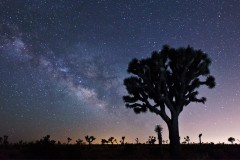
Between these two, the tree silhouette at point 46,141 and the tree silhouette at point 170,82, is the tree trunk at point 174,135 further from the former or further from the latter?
the tree silhouette at point 46,141

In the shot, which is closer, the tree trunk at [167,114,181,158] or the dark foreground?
the dark foreground

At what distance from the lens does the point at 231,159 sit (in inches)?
914

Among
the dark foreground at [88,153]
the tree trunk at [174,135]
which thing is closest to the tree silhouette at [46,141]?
the dark foreground at [88,153]

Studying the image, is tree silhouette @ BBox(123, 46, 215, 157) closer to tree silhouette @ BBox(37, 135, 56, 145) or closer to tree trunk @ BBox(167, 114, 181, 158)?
tree trunk @ BBox(167, 114, 181, 158)

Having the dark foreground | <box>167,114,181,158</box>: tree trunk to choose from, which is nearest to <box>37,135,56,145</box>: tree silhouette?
the dark foreground

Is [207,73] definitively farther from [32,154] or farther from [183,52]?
[32,154]

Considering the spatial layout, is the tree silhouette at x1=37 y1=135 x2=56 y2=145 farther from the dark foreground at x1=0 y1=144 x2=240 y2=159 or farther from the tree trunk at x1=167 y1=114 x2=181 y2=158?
the tree trunk at x1=167 y1=114 x2=181 y2=158

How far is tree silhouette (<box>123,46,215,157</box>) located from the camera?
Answer: 22.1 metres

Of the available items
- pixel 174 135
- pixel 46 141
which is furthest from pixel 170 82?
pixel 46 141

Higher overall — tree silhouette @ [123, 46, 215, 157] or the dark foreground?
tree silhouette @ [123, 46, 215, 157]

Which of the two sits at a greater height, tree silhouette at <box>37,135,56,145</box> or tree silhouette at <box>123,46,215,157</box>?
tree silhouette at <box>123,46,215,157</box>

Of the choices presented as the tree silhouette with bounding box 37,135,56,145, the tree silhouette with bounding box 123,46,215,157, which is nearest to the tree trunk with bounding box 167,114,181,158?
the tree silhouette with bounding box 123,46,215,157

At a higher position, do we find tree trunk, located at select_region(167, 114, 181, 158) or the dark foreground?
tree trunk, located at select_region(167, 114, 181, 158)

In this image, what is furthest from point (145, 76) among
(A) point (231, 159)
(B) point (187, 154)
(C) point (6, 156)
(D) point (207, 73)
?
(C) point (6, 156)
